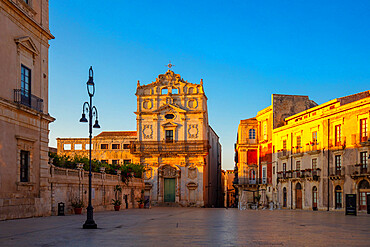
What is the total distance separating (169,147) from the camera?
65688mm

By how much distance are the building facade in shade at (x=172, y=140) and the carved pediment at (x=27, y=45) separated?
39986mm

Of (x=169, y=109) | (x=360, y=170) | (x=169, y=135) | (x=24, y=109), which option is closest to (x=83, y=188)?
(x=24, y=109)

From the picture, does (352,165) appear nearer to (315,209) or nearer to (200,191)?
(315,209)

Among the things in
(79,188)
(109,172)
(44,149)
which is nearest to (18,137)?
(44,149)

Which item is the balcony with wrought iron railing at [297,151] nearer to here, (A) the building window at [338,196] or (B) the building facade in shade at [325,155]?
(B) the building facade in shade at [325,155]

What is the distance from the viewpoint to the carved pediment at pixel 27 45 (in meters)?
24.7

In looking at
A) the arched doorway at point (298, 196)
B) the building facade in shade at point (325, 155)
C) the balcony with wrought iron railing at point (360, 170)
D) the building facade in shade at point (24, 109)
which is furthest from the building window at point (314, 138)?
the building facade in shade at point (24, 109)

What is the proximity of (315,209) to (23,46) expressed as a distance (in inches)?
1415

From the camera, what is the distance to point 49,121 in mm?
27688

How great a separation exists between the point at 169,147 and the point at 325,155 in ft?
76.7

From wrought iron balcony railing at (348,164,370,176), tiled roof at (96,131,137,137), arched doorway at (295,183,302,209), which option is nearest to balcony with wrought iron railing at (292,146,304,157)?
arched doorway at (295,183,302,209)

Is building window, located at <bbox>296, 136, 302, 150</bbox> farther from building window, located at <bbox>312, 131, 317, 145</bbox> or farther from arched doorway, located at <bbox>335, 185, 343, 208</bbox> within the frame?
arched doorway, located at <bbox>335, 185, 343, 208</bbox>

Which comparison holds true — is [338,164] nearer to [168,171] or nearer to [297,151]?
[297,151]

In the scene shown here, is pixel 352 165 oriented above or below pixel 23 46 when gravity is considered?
below
